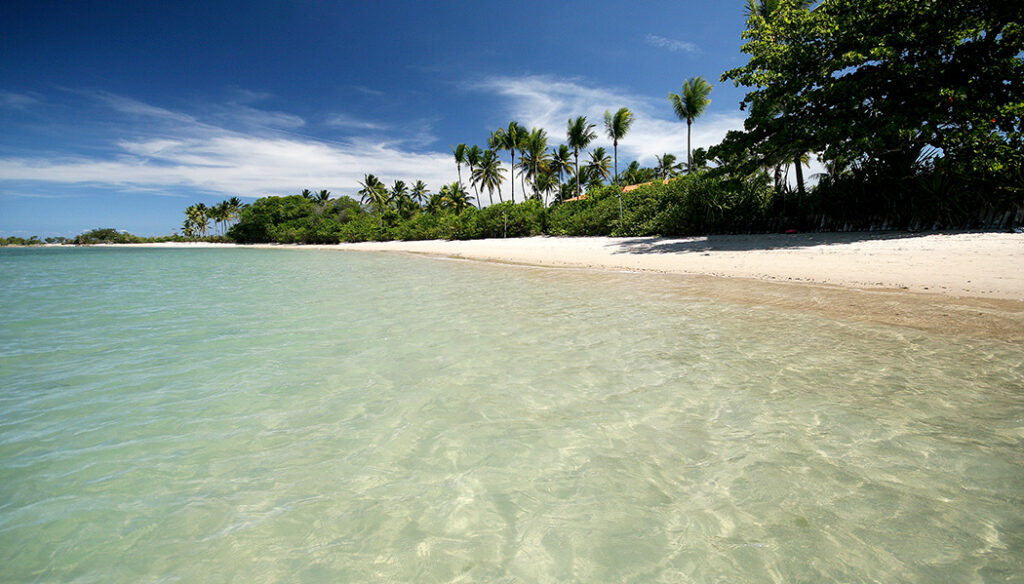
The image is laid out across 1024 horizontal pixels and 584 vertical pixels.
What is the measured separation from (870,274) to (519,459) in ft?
35.1

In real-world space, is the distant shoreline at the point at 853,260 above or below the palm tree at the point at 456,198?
below

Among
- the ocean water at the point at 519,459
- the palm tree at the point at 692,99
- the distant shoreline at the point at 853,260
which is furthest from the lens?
the palm tree at the point at 692,99

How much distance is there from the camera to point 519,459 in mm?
2561

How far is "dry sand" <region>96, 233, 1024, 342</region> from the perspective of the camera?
6070 millimetres

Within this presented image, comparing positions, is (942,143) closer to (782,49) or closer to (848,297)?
(782,49)

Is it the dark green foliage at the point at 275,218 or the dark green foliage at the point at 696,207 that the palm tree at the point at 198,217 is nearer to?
the dark green foliage at the point at 275,218

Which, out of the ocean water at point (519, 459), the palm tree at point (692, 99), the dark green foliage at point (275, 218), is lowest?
the ocean water at point (519, 459)

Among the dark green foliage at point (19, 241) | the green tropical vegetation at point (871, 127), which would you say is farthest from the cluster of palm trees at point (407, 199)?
the dark green foliage at point (19, 241)

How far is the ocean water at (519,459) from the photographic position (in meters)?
1.77

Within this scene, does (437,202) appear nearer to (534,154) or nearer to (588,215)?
(534,154)

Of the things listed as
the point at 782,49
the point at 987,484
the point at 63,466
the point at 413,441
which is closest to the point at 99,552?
the point at 63,466

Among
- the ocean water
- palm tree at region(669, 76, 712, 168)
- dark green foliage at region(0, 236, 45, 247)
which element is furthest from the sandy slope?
dark green foliage at region(0, 236, 45, 247)

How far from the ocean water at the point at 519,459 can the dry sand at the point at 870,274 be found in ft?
5.10

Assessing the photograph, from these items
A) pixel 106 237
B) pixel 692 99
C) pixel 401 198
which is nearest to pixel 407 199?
pixel 401 198
